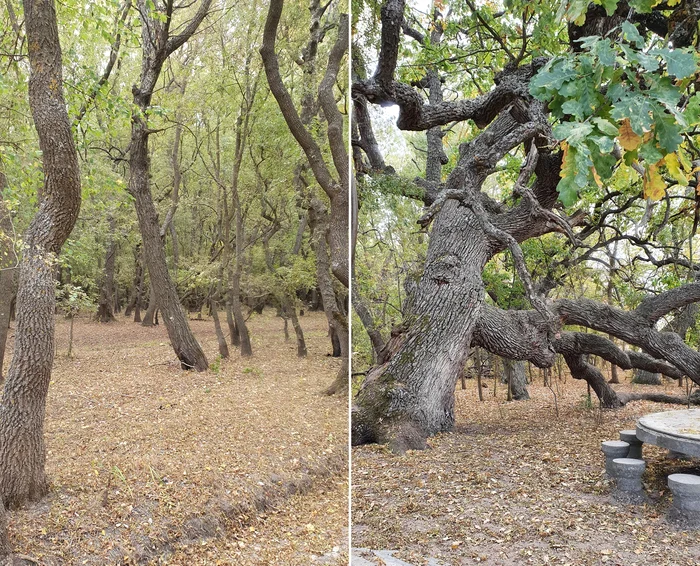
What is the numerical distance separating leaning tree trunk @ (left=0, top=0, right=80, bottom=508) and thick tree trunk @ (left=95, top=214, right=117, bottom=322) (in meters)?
2.19

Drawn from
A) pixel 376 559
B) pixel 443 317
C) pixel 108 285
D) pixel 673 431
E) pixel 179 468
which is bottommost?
pixel 376 559

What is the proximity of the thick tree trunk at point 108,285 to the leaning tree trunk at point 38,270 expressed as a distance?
219cm

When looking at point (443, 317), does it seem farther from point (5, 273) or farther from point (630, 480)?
point (5, 273)

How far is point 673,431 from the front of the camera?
8.43 ft

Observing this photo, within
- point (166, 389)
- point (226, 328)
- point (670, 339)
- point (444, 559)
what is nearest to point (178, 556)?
point (444, 559)

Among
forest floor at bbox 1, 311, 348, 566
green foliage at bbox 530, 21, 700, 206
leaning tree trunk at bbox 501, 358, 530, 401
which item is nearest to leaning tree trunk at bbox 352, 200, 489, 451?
forest floor at bbox 1, 311, 348, 566

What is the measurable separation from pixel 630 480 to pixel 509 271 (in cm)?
341

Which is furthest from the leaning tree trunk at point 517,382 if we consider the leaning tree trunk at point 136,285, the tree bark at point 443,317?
the leaning tree trunk at point 136,285

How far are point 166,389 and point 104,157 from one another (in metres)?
1.77

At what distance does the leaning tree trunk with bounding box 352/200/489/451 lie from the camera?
316cm

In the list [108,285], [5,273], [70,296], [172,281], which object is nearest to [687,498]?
[70,296]

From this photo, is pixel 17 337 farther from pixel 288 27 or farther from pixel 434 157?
pixel 434 157

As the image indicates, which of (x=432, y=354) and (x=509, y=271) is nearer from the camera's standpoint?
(x=432, y=354)

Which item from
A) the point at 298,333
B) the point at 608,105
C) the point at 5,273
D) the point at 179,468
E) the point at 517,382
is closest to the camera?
the point at 608,105
